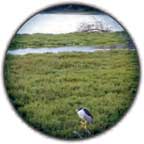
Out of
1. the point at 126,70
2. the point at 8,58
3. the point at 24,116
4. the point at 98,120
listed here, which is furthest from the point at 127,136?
the point at 8,58

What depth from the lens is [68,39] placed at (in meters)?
1.96

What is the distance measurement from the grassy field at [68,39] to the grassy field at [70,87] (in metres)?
0.04

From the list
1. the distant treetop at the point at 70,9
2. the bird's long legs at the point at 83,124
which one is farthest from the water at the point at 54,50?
the bird's long legs at the point at 83,124

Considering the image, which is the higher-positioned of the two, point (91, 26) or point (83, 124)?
point (91, 26)

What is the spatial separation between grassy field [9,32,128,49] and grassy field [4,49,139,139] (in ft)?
0.13

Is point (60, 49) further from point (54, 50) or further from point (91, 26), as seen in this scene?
point (91, 26)

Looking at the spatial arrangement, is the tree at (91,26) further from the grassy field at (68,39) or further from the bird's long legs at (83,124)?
the bird's long legs at (83,124)

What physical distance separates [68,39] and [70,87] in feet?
0.58

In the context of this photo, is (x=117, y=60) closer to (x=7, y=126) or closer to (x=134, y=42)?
(x=134, y=42)

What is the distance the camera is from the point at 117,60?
197cm

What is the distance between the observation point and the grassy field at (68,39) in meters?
1.94

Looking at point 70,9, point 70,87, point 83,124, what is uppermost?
point 70,9

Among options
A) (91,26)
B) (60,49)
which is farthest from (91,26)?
(60,49)

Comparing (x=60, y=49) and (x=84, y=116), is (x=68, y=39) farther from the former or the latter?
(x=84, y=116)
